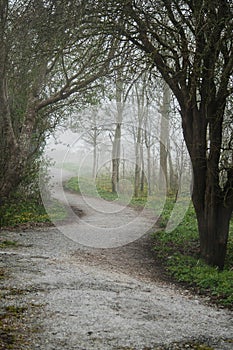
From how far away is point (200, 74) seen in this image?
26.3ft

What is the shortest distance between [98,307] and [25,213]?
30.3 feet

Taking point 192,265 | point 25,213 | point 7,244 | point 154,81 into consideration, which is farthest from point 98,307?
point 25,213

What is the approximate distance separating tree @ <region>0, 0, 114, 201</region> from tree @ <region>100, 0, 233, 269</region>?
824 millimetres

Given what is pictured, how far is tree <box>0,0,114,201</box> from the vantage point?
25.1 feet

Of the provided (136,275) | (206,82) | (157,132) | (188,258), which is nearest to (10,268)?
(136,275)

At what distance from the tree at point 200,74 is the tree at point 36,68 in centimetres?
82

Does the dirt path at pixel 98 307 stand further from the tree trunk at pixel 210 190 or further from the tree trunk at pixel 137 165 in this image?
the tree trunk at pixel 137 165

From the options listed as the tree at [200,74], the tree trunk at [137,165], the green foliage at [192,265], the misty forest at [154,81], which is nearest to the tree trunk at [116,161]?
the tree trunk at [137,165]

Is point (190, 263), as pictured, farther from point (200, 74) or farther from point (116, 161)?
point (116, 161)

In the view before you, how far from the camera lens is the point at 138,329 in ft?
15.1

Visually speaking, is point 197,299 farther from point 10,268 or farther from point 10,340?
point 10,340

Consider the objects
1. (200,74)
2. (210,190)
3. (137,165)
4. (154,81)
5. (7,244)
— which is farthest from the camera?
(137,165)

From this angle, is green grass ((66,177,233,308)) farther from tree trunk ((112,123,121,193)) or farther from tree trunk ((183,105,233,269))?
tree trunk ((112,123,121,193))

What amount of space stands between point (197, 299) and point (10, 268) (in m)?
2.97
